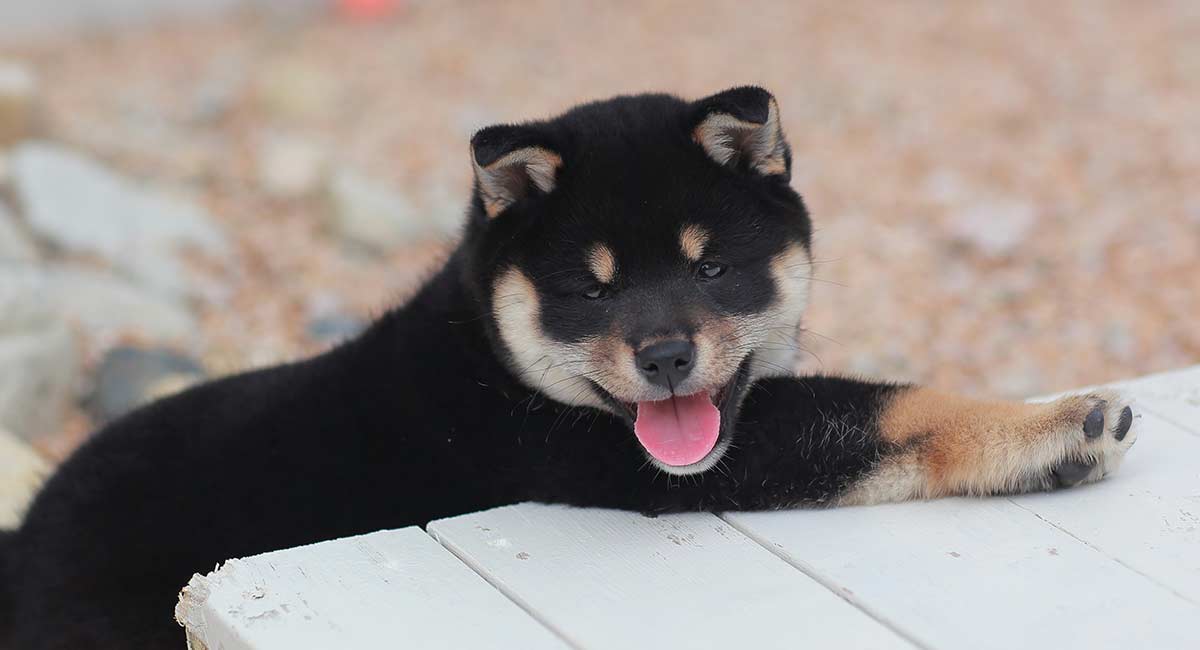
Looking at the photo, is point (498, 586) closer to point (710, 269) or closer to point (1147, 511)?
point (710, 269)

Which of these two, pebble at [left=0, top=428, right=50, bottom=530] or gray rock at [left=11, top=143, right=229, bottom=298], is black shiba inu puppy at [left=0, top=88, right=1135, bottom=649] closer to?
pebble at [left=0, top=428, right=50, bottom=530]

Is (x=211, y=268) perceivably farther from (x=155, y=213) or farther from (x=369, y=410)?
(x=369, y=410)

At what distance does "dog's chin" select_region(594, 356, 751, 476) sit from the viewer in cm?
359

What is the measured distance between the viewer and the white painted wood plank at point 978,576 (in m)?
2.97

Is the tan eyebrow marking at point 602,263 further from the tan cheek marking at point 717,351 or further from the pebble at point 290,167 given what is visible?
the pebble at point 290,167

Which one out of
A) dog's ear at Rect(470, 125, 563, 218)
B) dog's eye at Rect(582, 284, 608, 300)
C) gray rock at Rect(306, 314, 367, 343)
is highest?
dog's ear at Rect(470, 125, 563, 218)

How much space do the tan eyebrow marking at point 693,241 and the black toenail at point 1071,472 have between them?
1129mm

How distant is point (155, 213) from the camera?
8.81 meters

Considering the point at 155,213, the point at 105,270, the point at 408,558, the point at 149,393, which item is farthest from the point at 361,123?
the point at 408,558

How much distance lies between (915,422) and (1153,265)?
4996 millimetres

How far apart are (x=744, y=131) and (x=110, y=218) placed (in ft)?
19.1

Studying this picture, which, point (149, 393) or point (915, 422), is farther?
point (149, 393)

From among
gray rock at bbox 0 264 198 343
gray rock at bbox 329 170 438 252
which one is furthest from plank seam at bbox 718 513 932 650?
gray rock at bbox 329 170 438 252

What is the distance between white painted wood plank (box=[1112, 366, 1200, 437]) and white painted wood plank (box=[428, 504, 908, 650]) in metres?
1.54
